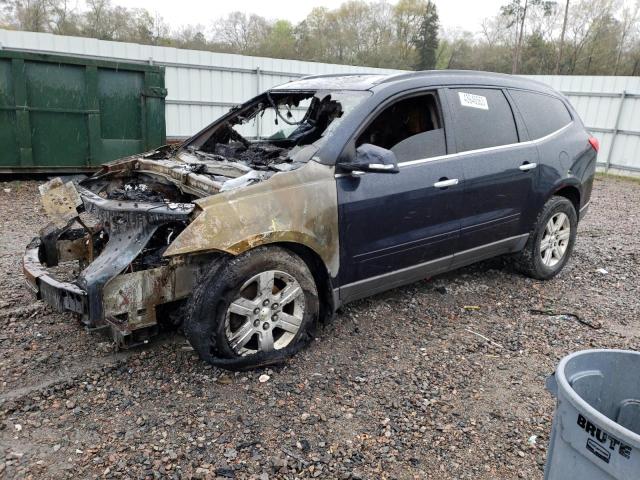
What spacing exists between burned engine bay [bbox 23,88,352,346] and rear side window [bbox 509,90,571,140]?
1.87 metres

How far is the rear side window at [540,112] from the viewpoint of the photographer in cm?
445

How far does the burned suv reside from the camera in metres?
2.83

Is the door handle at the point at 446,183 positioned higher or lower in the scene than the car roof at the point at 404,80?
lower

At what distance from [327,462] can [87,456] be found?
3.68 feet

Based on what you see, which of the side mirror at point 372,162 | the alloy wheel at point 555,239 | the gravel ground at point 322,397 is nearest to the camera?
the gravel ground at point 322,397

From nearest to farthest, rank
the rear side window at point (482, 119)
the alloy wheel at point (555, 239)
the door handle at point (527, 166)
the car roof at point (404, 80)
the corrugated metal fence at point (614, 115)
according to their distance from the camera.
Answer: the car roof at point (404, 80), the rear side window at point (482, 119), the door handle at point (527, 166), the alloy wheel at point (555, 239), the corrugated metal fence at point (614, 115)

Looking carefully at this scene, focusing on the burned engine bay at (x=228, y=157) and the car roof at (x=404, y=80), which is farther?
the car roof at (x=404, y=80)

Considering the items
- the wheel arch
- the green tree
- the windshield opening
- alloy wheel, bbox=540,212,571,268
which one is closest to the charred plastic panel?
the windshield opening

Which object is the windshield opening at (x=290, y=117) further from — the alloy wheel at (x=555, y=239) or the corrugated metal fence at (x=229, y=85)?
the corrugated metal fence at (x=229, y=85)

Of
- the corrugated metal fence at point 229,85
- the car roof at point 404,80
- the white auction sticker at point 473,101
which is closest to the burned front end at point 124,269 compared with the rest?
the car roof at point 404,80

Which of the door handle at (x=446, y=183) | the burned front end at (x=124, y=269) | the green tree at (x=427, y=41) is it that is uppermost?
the green tree at (x=427, y=41)

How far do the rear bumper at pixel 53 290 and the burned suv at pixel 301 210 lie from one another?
1 centimetres

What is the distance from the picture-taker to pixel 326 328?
12.3 ft

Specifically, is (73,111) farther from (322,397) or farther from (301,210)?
(322,397)
